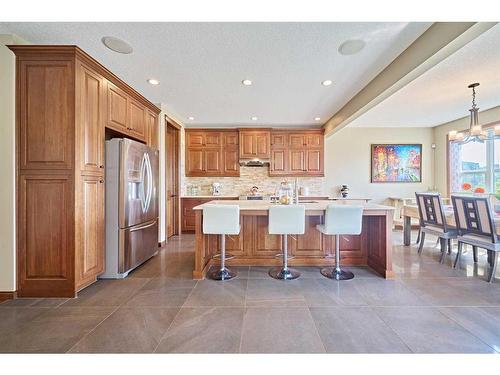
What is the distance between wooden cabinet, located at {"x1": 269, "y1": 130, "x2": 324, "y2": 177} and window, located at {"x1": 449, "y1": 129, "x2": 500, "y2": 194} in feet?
10.1

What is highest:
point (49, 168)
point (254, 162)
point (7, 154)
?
point (254, 162)

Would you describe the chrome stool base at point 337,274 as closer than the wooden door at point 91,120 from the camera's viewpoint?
No

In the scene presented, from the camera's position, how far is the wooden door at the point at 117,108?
8.86 ft

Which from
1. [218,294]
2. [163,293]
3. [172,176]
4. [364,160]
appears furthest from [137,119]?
[364,160]

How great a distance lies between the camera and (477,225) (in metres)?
2.85

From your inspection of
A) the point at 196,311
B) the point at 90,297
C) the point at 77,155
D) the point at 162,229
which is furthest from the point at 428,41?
the point at 162,229

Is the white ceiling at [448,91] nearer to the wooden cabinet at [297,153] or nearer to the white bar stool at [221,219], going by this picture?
the wooden cabinet at [297,153]

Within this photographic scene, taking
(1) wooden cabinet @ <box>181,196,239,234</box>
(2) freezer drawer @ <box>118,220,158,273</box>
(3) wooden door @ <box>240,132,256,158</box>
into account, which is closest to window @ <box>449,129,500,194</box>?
(3) wooden door @ <box>240,132,256,158</box>

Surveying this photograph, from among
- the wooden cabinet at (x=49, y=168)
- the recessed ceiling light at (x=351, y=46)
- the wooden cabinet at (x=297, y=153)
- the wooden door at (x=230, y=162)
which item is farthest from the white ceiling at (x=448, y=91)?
the wooden cabinet at (x=49, y=168)

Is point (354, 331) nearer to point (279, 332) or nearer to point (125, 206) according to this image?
point (279, 332)

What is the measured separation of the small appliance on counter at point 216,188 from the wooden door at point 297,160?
184cm

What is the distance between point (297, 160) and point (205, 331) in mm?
4517
